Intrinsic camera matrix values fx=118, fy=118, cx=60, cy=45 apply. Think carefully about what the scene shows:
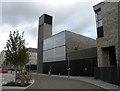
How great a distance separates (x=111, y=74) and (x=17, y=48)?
520 inches

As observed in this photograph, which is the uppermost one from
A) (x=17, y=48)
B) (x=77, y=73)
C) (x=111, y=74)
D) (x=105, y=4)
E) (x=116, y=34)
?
(x=105, y=4)

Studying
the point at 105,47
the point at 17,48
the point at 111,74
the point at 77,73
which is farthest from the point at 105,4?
the point at 77,73

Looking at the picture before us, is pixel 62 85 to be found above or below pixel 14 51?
below

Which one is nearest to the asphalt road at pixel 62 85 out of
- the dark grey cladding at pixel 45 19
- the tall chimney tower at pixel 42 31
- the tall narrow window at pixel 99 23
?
the tall narrow window at pixel 99 23

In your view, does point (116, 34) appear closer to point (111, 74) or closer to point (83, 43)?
point (111, 74)

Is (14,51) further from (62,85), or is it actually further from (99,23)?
(99,23)

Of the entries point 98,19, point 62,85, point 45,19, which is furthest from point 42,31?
point 62,85

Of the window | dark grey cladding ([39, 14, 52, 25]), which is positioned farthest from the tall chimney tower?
the window

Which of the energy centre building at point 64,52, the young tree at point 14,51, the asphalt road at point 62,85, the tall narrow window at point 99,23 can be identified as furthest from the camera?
the energy centre building at point 64,52

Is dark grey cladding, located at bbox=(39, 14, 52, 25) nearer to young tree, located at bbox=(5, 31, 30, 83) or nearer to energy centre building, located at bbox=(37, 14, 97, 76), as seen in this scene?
energy centre building, located at bbox=(37, 14, 97, 76)

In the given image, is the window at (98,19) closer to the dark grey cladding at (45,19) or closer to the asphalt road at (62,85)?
the asphalt road at (62,85)

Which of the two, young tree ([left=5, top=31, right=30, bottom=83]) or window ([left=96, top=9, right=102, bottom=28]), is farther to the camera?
window ([left=96, top=9, right=102, bottom=28])

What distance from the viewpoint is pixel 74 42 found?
138 ft

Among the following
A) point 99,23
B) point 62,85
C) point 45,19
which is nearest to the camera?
point 62,85
